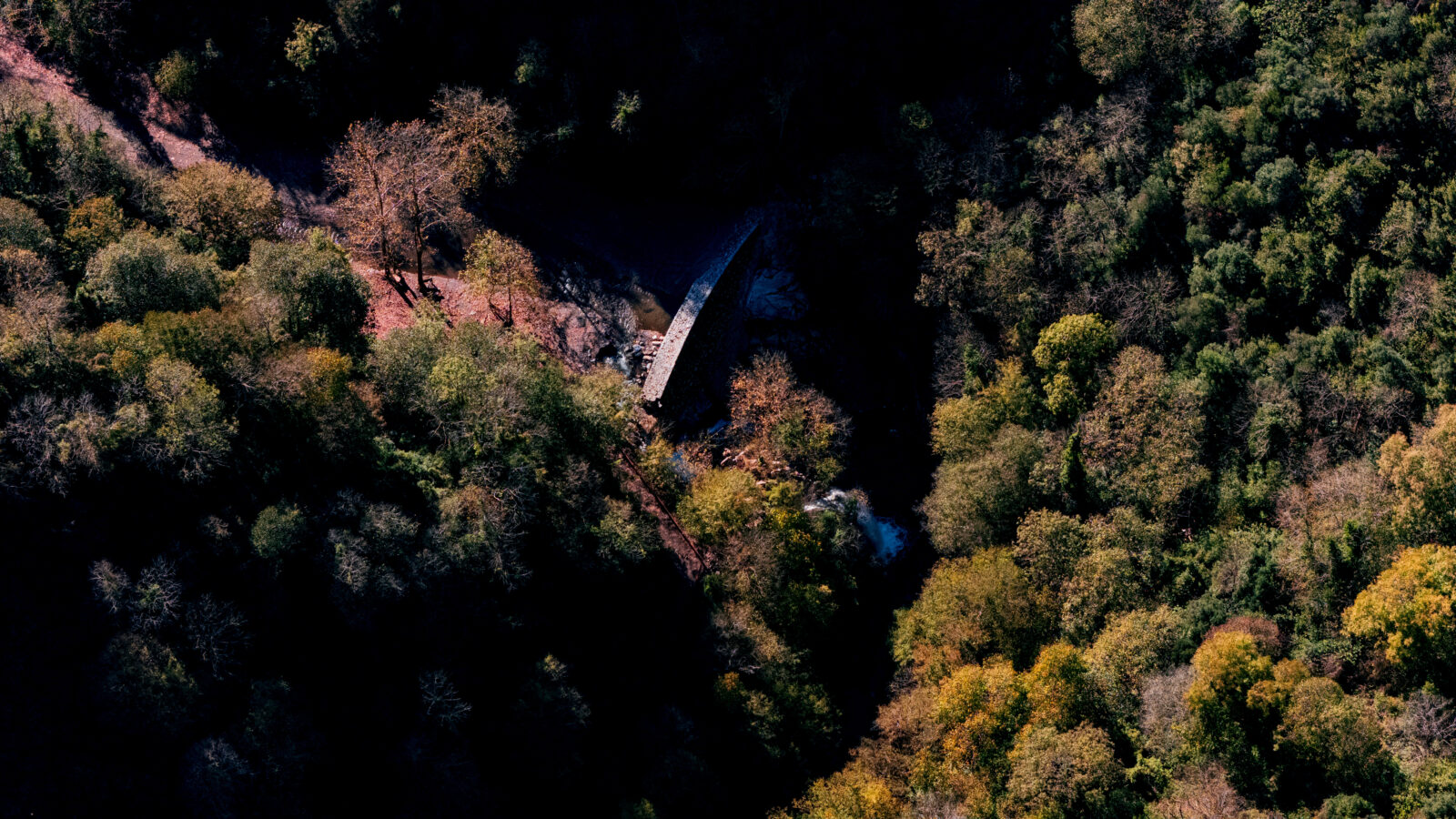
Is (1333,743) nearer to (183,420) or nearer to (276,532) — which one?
(276,532)

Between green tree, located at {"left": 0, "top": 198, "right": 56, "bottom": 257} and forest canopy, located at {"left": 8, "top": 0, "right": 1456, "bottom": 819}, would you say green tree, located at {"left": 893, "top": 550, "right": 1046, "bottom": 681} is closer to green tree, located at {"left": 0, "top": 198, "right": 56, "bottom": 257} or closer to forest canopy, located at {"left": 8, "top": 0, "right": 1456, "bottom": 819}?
forest canopy, located at {"left": 8, "top": 0, "right": 1456, "bottom": 819}

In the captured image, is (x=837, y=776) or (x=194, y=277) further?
(x=837, y=776)

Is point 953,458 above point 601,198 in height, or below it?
below

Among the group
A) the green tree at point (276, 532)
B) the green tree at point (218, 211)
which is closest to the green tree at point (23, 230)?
the green tree at point (218, 211)

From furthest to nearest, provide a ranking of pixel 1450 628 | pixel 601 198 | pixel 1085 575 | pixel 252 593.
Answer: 1. pixel 601 198
2. pixel 1085 575
3. pixel 252 593
4. pixel 1450 628

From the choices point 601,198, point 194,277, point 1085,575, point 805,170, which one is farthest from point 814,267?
point 194,277

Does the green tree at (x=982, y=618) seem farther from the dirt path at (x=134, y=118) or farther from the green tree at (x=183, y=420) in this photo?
the dirt path at (x=134, y=118)

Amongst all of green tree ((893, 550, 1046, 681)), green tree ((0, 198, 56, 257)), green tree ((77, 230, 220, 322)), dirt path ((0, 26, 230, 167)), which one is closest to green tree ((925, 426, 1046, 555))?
green tree ((893, 550, 1046, 681))

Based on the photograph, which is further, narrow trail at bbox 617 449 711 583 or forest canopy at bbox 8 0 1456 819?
narrow trail at bbox 617 449 711 583

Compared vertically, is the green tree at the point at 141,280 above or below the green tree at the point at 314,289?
above

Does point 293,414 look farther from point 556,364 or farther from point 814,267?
point 814,267

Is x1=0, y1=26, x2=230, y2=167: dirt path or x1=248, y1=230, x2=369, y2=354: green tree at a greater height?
x1=0, y1=26, x2=230, y2=167: dirt path
